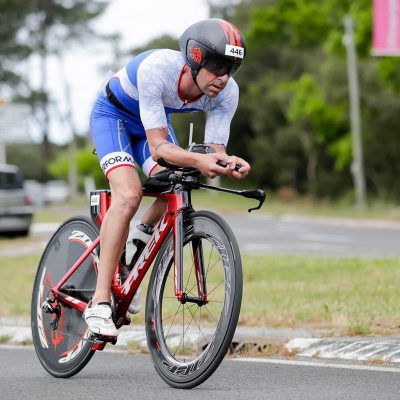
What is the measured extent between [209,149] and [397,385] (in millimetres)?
1500

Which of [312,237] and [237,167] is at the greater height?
[237,167]

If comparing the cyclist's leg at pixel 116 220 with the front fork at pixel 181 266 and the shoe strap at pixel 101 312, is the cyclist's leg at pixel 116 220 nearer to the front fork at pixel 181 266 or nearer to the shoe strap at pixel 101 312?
the shoe strap at pixel 101 312

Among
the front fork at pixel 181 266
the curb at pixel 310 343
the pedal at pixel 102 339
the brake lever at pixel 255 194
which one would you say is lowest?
the curb at pixel 310 343

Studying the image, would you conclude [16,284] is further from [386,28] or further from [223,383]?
[386,28]

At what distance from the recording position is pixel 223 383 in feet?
18.1

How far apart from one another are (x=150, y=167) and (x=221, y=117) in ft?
1.61

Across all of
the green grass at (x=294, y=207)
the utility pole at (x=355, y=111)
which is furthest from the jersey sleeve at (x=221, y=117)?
the utility pole at (x=355, y=111)

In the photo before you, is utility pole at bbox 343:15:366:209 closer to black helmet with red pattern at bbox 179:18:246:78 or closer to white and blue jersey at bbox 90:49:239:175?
white and blue jersey at bbox 90:49:239:175

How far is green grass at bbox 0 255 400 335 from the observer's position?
24.7 ft

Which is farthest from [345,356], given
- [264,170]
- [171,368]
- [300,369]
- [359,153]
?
[264,170]

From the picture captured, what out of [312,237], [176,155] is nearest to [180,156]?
[176,155]

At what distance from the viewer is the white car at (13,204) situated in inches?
874

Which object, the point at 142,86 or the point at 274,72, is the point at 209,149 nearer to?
the point at 142,86

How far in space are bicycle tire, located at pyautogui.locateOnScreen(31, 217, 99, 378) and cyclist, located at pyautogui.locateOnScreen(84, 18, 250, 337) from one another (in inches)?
14.5
